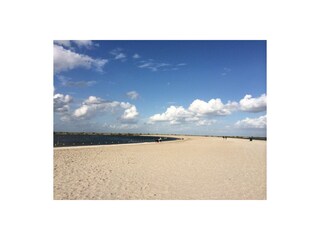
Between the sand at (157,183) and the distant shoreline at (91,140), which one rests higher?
the sand at (157,183)

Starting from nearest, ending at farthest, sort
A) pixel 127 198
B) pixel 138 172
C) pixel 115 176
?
pixel 127 198 < pixel 115 176 < pixel 138 172

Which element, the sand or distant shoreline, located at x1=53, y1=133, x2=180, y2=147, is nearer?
the sand

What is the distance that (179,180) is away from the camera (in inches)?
331

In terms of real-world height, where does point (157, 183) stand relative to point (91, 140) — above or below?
above

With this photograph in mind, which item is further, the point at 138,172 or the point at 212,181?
the point at 138,172

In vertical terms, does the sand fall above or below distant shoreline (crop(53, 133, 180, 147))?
above

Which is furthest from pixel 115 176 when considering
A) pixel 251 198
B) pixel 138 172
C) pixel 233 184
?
pixel 251 198

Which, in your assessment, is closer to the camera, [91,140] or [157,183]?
[157,183]

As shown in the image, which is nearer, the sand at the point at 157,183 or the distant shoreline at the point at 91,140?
the sand at the point at 157,183
